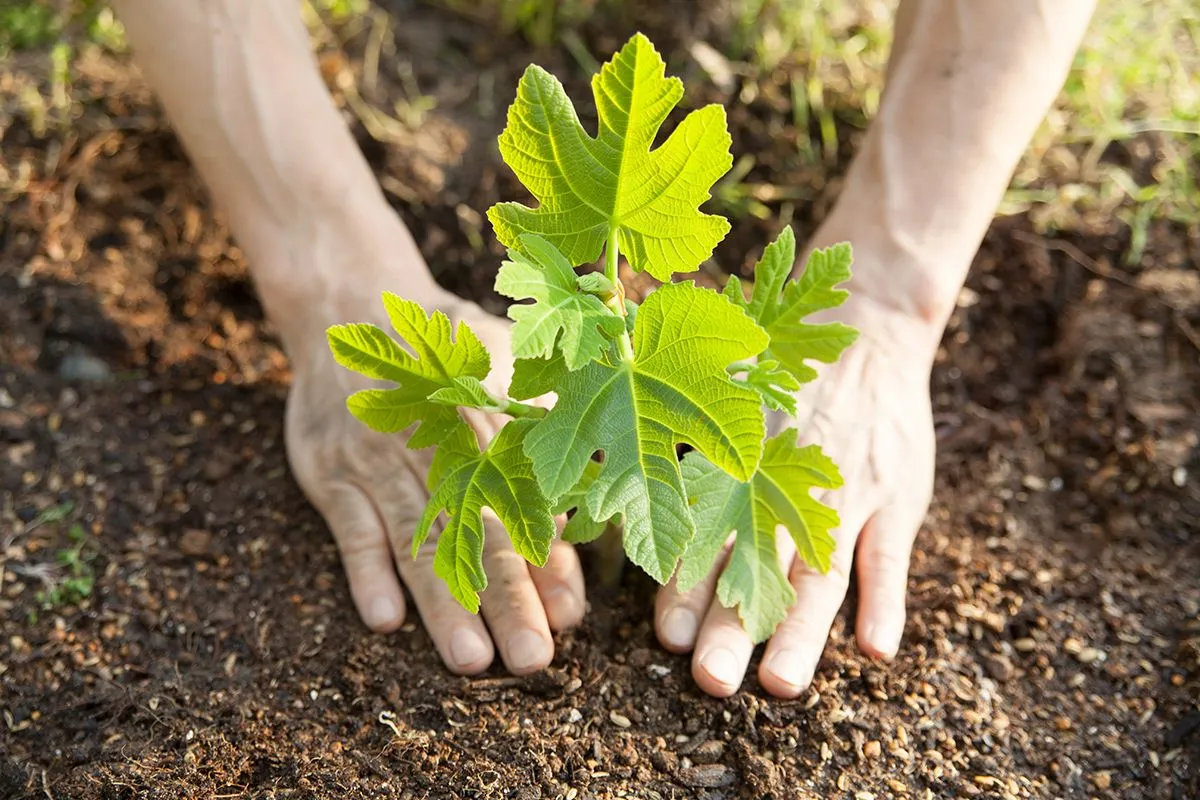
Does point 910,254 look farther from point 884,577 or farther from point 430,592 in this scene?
point 430,592

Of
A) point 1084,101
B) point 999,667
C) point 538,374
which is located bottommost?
point 999,667

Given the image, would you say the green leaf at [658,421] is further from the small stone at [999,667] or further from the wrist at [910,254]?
the wrist at [910,254]

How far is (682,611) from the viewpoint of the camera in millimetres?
2061

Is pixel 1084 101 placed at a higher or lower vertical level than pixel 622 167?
lower

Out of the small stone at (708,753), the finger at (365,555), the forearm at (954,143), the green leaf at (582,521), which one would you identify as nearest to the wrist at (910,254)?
the forearm at (954,143)

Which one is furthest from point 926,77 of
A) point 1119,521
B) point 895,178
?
point 1119,521

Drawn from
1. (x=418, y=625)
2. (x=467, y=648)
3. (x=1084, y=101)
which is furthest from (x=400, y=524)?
(x=1084, y=101)

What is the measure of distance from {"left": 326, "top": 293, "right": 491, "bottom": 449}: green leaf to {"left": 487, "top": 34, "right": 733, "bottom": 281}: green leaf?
177 mm

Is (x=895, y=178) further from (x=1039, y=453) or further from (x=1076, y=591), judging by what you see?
(x=1076, y=591)

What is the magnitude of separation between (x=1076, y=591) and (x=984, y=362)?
26.9 inches

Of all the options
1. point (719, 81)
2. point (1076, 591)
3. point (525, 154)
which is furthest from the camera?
point (719, 81)

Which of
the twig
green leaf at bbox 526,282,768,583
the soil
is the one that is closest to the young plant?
green leaf at bbox 526,282,768,583

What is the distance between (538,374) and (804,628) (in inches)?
30.9

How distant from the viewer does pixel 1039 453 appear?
2.60 m
